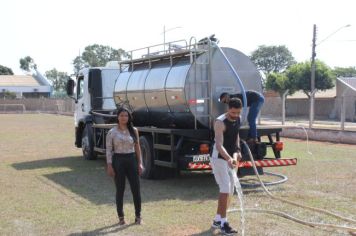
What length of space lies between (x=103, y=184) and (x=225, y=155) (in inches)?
207

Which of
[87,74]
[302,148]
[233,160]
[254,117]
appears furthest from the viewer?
[302,148]

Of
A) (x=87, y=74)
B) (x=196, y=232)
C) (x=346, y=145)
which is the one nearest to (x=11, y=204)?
(x=196, y=232)

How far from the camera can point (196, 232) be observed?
772 cm

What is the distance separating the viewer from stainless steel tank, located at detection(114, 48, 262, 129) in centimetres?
1165

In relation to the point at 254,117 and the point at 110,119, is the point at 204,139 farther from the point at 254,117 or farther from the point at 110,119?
the point at 110,119

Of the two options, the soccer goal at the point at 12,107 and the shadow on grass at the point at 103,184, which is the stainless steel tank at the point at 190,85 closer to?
the shadow on grass at the point at 103,184

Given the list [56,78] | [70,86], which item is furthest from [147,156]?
[56,78]

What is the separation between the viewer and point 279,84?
7344 centimetres

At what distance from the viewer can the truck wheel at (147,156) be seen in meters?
12.5

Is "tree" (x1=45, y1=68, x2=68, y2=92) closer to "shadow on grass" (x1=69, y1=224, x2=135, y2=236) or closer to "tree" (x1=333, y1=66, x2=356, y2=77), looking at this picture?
"tree" (x1=333, y1=66, x2=356, y2=77)

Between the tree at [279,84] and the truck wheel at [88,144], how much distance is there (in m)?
55.3

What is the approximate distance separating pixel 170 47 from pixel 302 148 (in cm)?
925

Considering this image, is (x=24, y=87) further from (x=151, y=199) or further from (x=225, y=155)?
(x=225, y=155)

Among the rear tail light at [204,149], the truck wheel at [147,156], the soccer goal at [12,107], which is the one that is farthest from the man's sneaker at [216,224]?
the soccer goal at [12,107]
